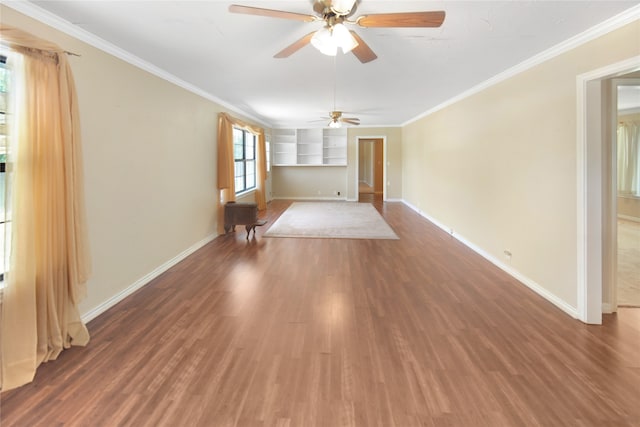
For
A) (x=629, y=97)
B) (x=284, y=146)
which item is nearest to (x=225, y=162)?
(x=284, y=146)

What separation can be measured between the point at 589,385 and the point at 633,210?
6799 mm

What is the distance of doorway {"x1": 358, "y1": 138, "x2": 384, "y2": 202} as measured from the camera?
11.5 m

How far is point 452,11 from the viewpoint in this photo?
2.30m

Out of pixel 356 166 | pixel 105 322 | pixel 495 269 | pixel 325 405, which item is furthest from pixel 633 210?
pixel 105 322

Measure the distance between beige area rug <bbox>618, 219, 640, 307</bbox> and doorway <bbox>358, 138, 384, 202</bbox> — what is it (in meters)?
6.09

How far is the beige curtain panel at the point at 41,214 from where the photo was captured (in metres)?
2.00

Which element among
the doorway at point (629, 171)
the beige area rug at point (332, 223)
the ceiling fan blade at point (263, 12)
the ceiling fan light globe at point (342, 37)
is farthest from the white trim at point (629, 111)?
the ceiling fan blade at point (263, 12)

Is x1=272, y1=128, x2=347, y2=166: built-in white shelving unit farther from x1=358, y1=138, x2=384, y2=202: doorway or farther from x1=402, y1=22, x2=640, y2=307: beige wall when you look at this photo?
x1=402, y1=22, x2=640, y2=307: beige wall

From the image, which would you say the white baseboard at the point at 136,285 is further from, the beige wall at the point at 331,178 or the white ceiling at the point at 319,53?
the beige wall at the point at 331,178

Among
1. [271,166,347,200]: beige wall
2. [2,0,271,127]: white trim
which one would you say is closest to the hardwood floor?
[2,0,271,127]: white trim

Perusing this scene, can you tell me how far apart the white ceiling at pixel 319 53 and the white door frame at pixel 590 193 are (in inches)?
21.5

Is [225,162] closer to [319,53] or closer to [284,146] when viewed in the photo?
[319,53]

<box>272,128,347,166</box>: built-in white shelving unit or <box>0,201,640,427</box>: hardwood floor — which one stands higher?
<box>272,128,347,166</box>: built-in white shelving unit

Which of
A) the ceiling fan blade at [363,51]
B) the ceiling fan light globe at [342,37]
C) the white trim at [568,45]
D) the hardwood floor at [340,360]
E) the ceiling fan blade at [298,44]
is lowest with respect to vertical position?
the hardwood floor at [340,360]
